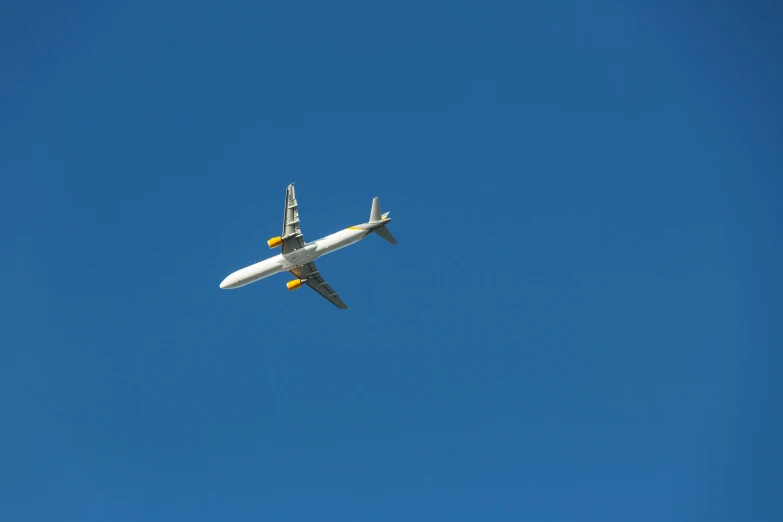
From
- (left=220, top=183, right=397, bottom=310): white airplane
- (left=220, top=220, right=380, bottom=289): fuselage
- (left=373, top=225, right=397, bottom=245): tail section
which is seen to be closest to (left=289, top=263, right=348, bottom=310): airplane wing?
(left=220, top=183, right=397, bottom=310): white airplane

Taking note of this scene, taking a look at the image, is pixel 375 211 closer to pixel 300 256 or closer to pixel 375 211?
pixel 375 211

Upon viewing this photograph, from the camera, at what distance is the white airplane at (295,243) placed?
228 feet

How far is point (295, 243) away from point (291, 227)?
6.05ft

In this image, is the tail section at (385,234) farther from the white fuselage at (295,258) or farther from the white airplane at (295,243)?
the white fuselage at (295,258)

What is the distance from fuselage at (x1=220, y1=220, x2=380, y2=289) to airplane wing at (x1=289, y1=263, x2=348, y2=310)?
231 inches

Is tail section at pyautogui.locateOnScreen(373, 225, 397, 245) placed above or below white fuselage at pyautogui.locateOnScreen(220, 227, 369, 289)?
above

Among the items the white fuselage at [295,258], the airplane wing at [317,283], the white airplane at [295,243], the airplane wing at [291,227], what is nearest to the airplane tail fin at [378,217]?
the white airplane at [295,243]

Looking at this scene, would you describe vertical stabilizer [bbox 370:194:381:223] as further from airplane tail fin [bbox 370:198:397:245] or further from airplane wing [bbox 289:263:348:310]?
airplane wing [bbox 289:263:348:310]

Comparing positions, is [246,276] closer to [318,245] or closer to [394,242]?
[318,245]

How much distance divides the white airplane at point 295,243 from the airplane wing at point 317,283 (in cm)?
537

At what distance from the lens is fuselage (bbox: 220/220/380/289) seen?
2734 inches

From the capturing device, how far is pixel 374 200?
7025 centimetres

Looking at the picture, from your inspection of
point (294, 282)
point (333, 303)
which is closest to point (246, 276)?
point (294, 282)

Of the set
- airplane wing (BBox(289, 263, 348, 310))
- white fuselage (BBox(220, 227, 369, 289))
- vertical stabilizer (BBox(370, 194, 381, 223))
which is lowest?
white fuselage (BBox(220, 227, 369, 289))
